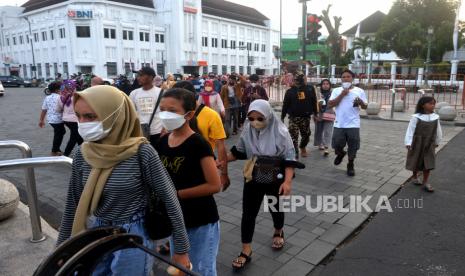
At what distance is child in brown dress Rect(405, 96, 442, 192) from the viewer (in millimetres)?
5648

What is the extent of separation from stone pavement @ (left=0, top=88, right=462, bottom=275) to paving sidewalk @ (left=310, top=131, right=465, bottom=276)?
0.62 feet

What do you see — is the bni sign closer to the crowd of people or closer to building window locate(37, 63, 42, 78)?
building window locate(37, 63, 42, 78)

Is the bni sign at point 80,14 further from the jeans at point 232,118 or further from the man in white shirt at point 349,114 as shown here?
the man in white shirt at point 349,114

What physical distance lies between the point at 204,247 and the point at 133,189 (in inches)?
32.3

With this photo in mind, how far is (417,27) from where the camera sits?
4284 cm

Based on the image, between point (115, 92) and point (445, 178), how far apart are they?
6.04 m

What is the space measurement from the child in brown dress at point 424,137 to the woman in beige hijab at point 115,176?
4.69m

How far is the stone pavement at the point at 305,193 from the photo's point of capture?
375 cm

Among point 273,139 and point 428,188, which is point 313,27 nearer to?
point 428,188

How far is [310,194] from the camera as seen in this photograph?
18.3 ft

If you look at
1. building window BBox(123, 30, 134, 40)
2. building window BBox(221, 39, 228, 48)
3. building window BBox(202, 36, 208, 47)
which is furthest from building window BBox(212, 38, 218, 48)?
building window BBox(123, 30, 134, 40)

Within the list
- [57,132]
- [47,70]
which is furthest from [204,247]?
[47,70]

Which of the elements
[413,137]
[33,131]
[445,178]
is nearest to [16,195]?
[413,137]

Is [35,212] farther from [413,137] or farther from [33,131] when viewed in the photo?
[33,131]
